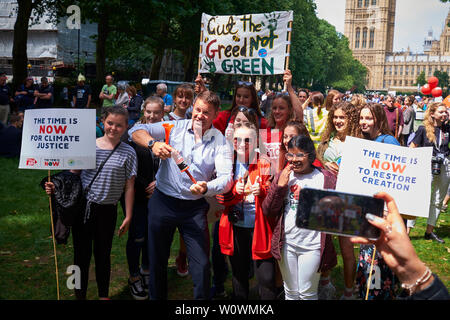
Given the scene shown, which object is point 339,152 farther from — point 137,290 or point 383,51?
point 383,51

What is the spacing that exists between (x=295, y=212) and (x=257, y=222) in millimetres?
330

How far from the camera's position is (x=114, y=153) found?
4.07m

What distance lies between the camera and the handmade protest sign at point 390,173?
132 inches

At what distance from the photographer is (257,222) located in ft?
12.5

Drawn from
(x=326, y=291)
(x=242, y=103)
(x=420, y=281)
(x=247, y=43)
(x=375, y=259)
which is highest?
(x=247, y=43)

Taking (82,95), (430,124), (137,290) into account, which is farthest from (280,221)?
(82,95)

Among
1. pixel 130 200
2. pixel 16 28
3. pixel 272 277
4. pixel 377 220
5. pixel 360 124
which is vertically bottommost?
pixel 272 277

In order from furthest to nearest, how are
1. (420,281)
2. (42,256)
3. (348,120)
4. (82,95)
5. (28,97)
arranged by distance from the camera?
1. (82,95)
2. (28,97)
3. (42,256)
4. (348,120)
5. (420,281)

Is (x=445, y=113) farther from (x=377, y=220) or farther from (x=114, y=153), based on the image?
(x=377, y=220)

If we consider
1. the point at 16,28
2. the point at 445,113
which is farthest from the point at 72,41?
the point at 445,113

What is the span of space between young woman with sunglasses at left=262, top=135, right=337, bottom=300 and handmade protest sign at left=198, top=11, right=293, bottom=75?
100 inches

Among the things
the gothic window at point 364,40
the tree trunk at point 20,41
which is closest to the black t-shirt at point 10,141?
the tree trunk at point 20,41

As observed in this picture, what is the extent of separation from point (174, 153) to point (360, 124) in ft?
6.58

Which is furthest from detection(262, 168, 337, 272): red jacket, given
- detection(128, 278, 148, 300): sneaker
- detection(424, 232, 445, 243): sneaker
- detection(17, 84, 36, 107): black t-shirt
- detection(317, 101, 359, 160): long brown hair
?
detection(17, 84, 36, 107): black t-shirt
